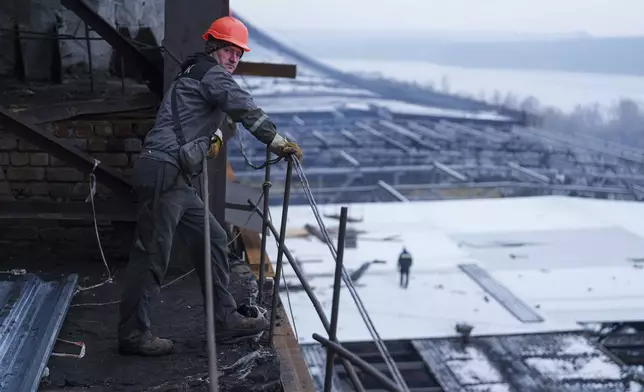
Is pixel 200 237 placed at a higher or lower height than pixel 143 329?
higher

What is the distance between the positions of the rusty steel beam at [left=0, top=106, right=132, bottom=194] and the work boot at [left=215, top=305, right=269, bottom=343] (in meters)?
1.44

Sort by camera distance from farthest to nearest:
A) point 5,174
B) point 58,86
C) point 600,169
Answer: point 600,169, point 58,86, point 5,174

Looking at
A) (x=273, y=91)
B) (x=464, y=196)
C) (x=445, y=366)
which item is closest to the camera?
(x=445, y=366)

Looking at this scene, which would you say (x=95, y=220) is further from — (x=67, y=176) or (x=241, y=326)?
(x=241, y=326)

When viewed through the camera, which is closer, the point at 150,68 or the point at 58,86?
the point at 150,68

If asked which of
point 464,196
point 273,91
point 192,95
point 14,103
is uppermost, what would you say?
point 192,95

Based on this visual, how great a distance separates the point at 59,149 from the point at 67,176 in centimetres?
44

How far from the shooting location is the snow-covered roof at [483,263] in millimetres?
11625

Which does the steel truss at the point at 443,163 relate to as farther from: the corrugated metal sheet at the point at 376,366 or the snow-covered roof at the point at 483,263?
the corrugated metal sheet at the point at 376,366

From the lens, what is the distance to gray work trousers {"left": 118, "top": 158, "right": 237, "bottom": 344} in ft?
10.7

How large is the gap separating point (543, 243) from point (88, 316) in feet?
50.5

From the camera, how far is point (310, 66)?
3834 centimetres

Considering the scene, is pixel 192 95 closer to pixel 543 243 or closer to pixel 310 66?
pixel 543 243

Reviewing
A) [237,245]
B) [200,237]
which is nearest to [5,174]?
[237,245]
